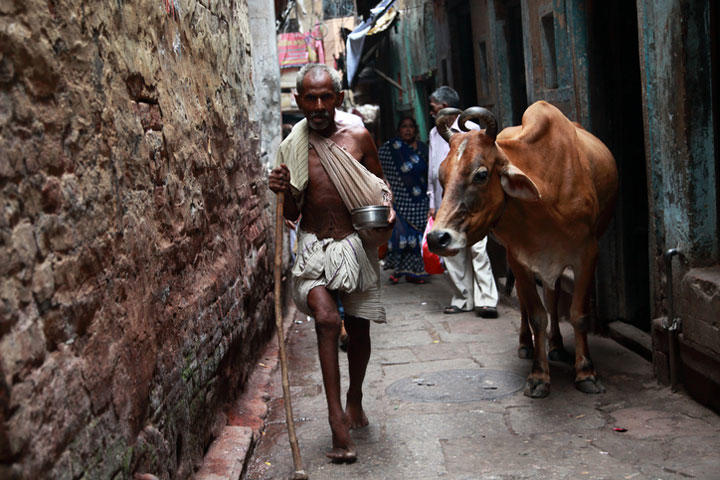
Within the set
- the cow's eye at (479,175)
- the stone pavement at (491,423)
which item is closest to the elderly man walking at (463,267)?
the stone pavement at (491,423)

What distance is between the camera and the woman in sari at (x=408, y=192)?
406 inches

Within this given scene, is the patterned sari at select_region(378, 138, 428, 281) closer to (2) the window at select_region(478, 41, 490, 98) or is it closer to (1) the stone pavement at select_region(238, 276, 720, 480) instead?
(2) the window at select_region(478, 41, 490, 98)

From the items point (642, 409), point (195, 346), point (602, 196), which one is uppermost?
point (602, 196)

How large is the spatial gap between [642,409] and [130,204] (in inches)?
128

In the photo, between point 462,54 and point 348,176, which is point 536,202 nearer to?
point 348,176

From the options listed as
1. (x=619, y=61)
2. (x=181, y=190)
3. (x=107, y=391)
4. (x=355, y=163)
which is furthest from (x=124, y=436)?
(x=619, y=61)

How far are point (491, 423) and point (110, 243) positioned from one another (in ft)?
9.08

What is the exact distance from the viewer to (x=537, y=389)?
5387 millimetres

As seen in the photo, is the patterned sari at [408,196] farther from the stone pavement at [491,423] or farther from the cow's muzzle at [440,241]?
the cow's muzzle at [440,241]

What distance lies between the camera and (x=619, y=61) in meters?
6.61

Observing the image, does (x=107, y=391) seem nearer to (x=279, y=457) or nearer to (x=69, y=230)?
(x=69, y=230)

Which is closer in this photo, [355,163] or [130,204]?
[130,204]

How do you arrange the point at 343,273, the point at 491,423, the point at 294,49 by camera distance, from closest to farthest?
the point at 343,273 → the point at 491,423 → the point at 294,49

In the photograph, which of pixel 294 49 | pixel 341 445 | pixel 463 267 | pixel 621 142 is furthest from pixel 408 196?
pixel 294 49
